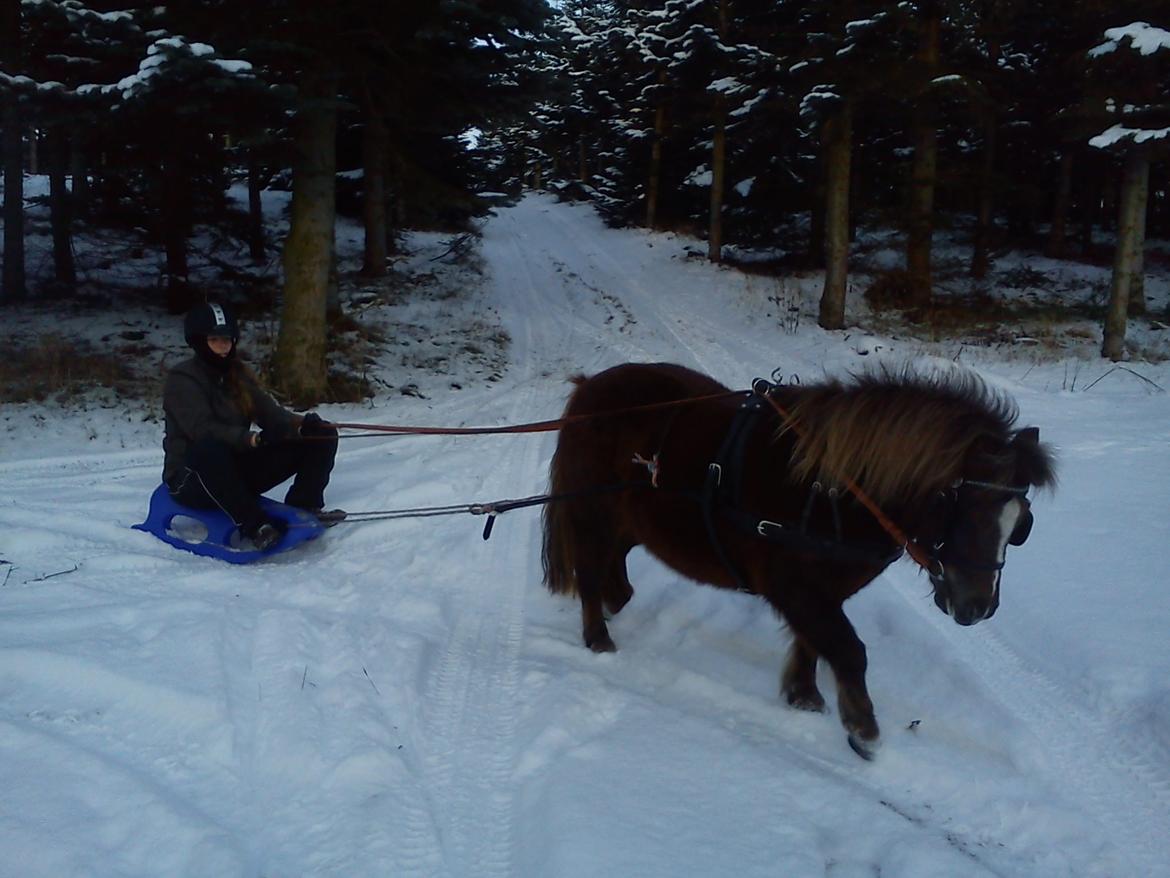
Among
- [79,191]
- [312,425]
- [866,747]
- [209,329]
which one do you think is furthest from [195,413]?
[79,191]

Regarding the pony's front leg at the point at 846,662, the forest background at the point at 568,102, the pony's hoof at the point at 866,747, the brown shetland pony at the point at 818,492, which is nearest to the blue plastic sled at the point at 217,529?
the brown shetland pony at the point at 818,492

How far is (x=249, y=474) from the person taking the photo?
5555 mm

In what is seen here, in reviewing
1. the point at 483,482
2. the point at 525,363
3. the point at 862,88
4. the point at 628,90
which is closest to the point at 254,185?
the point at 525,363

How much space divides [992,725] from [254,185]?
1888 centimetres

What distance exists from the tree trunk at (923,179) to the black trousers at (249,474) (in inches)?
539

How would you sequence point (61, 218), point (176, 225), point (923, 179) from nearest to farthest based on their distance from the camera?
point (176, 225) < point (923, 179) < point (61, 218)

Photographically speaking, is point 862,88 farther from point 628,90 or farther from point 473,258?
point 628,90

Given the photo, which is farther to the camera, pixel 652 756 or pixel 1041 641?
pixel 1041 641

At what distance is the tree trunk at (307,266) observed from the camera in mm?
10023

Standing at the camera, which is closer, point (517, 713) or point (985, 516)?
point (985, 516)

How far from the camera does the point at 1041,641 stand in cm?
452

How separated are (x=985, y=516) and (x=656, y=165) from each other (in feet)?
98.9

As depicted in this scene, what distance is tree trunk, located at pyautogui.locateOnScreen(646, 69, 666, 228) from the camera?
2839 cm

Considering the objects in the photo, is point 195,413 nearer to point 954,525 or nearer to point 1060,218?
point 954,525
